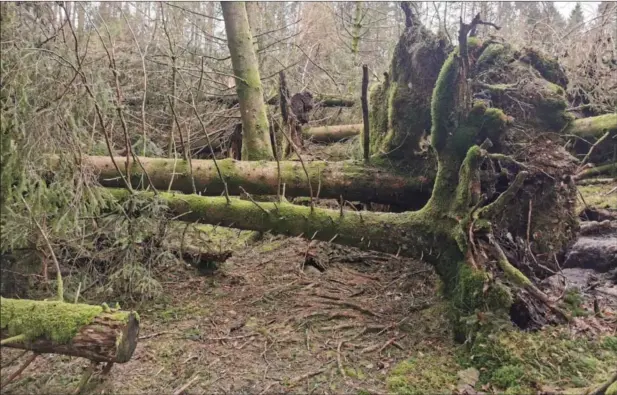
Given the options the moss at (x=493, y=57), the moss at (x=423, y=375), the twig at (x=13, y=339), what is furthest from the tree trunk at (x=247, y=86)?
the twig at (x=13, y=339)

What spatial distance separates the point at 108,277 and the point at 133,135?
357 centimetres

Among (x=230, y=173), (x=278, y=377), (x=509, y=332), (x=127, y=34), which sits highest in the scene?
(x=127, y=34)

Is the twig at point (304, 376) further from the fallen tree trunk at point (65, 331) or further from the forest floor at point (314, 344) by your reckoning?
the fallen tree trunk at point (65, 331)

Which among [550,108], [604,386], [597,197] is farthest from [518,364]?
[597,197]

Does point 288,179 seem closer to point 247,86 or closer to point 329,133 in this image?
point 247,86

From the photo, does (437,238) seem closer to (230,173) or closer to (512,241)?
(512,241)

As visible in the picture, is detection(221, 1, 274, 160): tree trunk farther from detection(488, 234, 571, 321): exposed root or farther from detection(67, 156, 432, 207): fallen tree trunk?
detection(488, 234, 571, 321): exposed root

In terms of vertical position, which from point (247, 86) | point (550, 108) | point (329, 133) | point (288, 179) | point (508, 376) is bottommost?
point (508, 376)

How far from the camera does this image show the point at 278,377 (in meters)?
3.34

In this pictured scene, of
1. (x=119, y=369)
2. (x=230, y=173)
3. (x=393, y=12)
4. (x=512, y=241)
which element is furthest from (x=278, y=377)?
(x=393, y=12)

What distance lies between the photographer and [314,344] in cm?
385

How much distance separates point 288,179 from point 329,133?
12.0 ft

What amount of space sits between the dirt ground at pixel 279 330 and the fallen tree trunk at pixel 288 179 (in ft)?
2.86

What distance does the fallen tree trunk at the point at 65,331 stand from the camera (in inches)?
104
